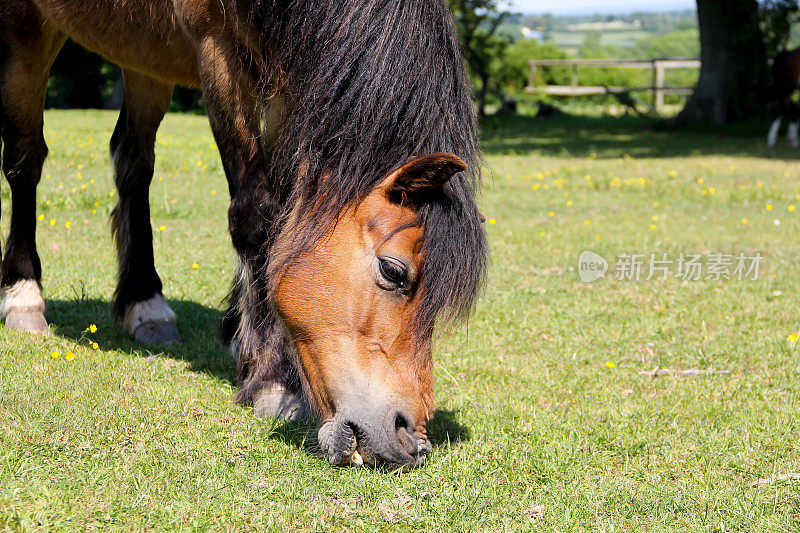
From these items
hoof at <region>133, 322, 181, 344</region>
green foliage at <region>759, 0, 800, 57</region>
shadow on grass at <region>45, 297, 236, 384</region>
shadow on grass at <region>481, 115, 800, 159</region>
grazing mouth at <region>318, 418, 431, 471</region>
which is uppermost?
green foliage at <region>759, 0, 800, 57</region>

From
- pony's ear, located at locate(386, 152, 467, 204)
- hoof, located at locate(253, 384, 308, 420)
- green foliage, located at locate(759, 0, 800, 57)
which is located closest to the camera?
pony's ear, located at locate(386, 152, 467, 204)

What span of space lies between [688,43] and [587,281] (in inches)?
2610

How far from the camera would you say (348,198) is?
2.63 meters

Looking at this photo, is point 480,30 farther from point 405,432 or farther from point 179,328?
point 405,432

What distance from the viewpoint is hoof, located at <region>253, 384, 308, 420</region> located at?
320cm

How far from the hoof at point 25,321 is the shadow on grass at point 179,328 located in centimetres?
9

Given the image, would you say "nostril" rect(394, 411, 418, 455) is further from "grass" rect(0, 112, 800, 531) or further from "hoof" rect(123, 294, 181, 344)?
"hoof" rect(123, 294, 181, 344)

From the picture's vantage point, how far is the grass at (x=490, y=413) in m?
2.57

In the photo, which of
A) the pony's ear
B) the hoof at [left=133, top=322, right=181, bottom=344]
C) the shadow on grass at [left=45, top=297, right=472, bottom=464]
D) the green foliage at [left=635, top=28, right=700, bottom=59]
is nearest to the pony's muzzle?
the shadow on grass at [left=45, top=297, right=472, bottom=464]

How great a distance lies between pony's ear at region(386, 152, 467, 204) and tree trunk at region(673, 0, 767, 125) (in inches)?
690

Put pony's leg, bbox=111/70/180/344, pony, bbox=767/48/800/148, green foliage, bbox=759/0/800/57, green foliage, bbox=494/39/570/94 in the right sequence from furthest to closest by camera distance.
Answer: green foliage, bbox=494/39/570/94 < green foliage, bbox=759/0/800/57 < pony, bbox=767/48/800/148 < pony's leg, bbox=111/70/180/344

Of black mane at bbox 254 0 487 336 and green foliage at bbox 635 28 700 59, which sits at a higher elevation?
green foliage at bbox 635 28 700 59

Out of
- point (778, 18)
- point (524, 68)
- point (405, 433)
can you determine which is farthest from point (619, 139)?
point (405, 433)

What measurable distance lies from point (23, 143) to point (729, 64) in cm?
1742
